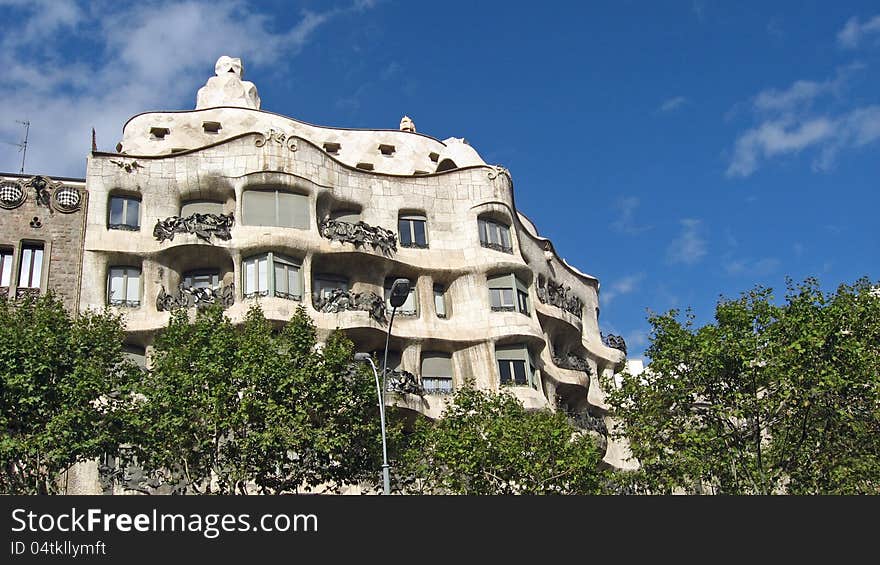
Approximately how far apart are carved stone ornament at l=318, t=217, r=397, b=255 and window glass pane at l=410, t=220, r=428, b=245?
1.64 m

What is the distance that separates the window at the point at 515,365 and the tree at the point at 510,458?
8.48 m

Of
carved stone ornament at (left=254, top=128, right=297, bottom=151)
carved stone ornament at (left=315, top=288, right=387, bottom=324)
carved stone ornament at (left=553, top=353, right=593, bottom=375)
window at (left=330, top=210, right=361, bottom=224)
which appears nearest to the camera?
carved stone ornament at (left=315, top=288, right=387, bottom=324)

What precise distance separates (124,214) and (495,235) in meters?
15.5

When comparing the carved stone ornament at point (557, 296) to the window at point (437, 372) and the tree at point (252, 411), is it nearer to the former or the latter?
the window at point (437, 372)

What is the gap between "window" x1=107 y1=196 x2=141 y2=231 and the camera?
130 ft

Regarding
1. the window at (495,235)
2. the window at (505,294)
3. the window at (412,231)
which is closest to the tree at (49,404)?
the window at (412,231)

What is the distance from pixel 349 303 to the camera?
128 ft

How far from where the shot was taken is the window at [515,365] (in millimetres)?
40656

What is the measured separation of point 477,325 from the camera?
41.4 meters

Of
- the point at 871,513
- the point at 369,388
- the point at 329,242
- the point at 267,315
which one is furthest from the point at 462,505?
the point at 329,242

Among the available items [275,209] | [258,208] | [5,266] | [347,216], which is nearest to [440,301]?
[347,216]

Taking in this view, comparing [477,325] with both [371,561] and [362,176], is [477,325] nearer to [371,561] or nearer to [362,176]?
[362,176]

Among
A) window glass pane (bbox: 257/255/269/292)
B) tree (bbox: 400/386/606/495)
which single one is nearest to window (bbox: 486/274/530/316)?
window glass pane (bbox: 257/255/269/292)

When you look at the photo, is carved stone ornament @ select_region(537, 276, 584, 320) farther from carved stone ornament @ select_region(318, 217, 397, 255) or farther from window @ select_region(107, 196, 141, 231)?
window @ select_region(107, 196, 141, 231)
